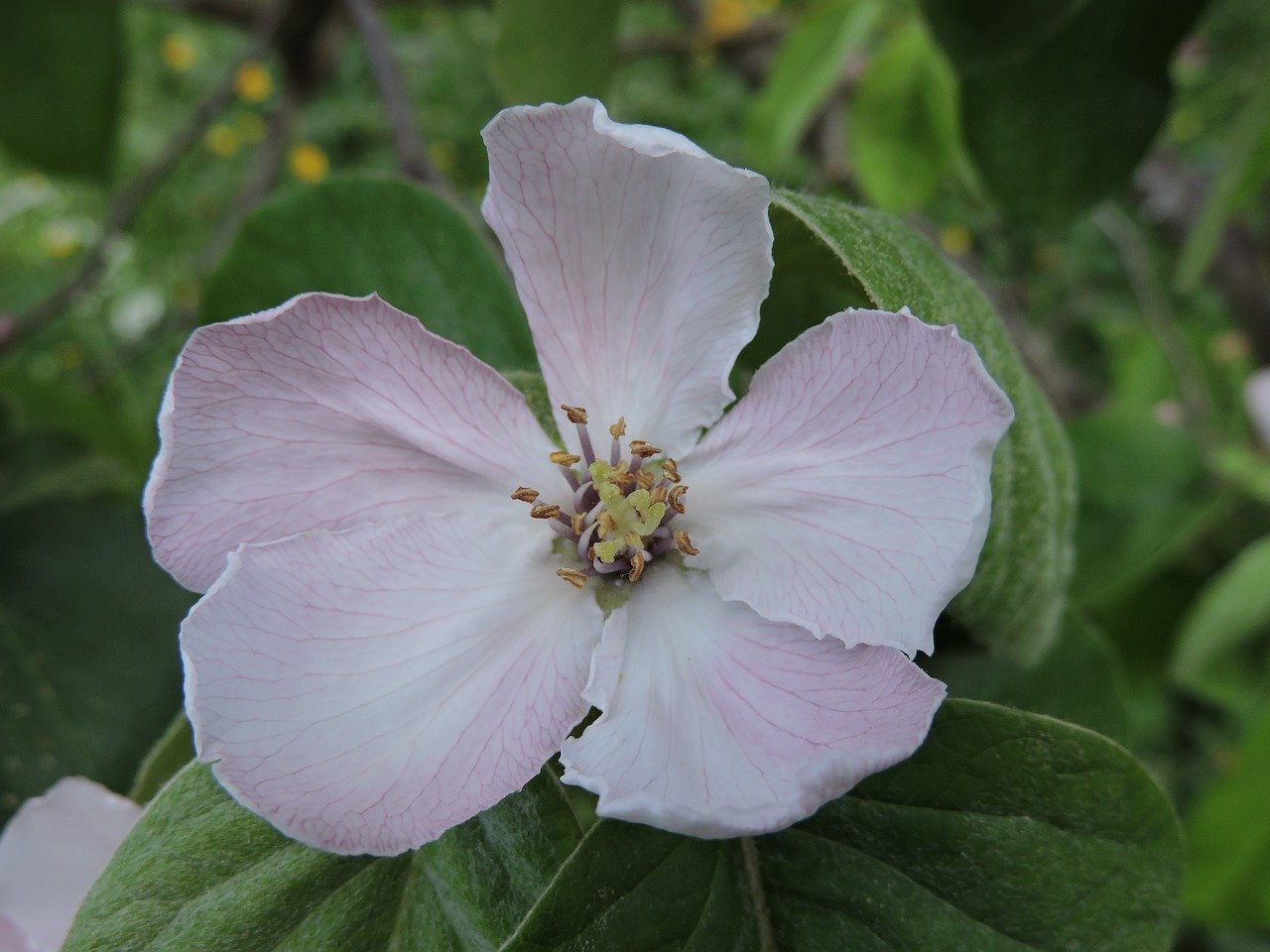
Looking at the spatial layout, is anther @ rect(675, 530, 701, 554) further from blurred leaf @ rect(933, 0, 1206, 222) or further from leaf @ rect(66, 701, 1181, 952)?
blurred leaf @ rect(933, 0, 1206, 222)

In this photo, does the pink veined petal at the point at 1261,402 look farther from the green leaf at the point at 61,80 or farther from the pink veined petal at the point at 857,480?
the green leaf at the point at 61,80

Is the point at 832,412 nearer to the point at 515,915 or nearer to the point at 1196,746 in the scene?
the point at 515,915

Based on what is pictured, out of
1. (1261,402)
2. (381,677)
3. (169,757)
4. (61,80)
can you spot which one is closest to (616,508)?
(381,677)

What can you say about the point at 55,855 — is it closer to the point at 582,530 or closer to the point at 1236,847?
the point at 582,530

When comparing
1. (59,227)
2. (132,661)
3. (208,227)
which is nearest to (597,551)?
(132,661)

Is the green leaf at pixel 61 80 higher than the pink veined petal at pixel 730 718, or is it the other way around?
the green leaf at pixel 61 80

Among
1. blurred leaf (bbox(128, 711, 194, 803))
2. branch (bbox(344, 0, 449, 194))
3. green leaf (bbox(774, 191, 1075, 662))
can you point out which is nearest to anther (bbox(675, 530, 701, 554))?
green leaf (bbox(774, 191, 1075, 662))

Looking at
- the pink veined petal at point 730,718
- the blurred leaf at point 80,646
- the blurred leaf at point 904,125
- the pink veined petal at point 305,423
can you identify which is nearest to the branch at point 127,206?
the blurred leaf at point 80,646
